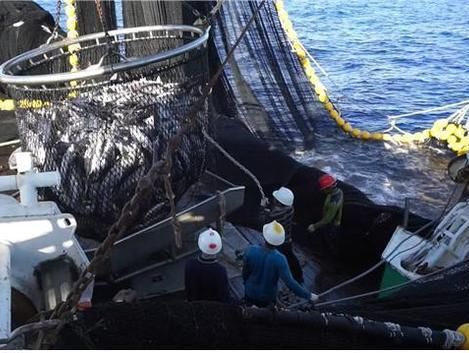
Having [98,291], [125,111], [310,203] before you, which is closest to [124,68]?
[125,111]

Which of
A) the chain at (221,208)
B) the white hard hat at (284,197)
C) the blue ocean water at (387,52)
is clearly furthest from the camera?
the blue ocean water at (387,52)

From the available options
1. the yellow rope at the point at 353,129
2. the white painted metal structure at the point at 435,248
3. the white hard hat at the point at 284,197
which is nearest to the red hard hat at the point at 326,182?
the white hard hat at the point at 284,197

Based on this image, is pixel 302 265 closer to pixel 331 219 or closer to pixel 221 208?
pixel 331 219

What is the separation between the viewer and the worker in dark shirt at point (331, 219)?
223 inches

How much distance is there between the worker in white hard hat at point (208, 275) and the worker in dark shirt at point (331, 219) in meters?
2.00

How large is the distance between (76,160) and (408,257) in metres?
2.45

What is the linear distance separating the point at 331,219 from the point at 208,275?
217cm

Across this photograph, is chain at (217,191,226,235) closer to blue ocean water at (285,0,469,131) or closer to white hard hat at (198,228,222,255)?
white hard hat at (198,228,222,255)

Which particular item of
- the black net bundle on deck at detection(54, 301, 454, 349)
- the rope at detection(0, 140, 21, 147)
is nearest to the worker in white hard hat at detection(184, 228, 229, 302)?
the black net bundle on deck at detection(54, 301, 454, 349)

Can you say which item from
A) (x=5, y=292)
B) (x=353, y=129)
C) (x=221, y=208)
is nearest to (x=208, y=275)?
(x=221, y=208)

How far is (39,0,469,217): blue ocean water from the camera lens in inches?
345

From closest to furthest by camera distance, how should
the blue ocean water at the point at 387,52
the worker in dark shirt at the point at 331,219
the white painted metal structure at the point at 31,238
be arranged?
the white painted metal structure at the point at 31,238
the worker in dark shirt at the point at 331,219
the blue ocean water at the point at 387,52

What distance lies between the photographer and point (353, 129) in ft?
31.6

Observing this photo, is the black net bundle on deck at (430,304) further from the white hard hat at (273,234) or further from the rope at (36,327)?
the rope at (36,327)
